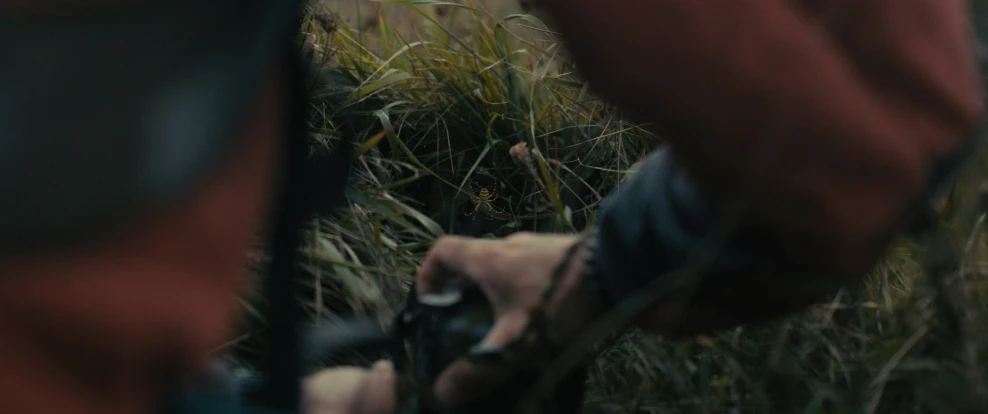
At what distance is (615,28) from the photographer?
53 cm

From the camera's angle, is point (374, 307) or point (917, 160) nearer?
point (917, 160)

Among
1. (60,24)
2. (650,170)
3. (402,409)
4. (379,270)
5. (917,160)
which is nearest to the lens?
(60,24)

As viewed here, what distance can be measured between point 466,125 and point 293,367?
122cm

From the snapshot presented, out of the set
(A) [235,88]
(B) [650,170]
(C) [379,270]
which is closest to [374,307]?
(C) [379,270]

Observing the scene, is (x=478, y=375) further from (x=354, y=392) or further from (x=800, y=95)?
(x=800, y=95)

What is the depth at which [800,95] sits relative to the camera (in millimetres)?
553

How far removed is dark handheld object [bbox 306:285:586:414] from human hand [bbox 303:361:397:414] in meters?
0.03

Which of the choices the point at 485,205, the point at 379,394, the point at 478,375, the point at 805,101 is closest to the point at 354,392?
the point at 379,394

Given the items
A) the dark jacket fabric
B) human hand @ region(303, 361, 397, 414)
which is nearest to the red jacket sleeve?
the dark jacket fabric

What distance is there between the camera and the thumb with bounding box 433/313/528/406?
99cm

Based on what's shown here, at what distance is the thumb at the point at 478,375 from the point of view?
990mm

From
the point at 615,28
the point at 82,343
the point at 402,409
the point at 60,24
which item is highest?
the point at 615,28

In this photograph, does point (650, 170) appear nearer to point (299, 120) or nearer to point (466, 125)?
point (299, 120)

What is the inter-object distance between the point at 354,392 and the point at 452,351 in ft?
0.43
